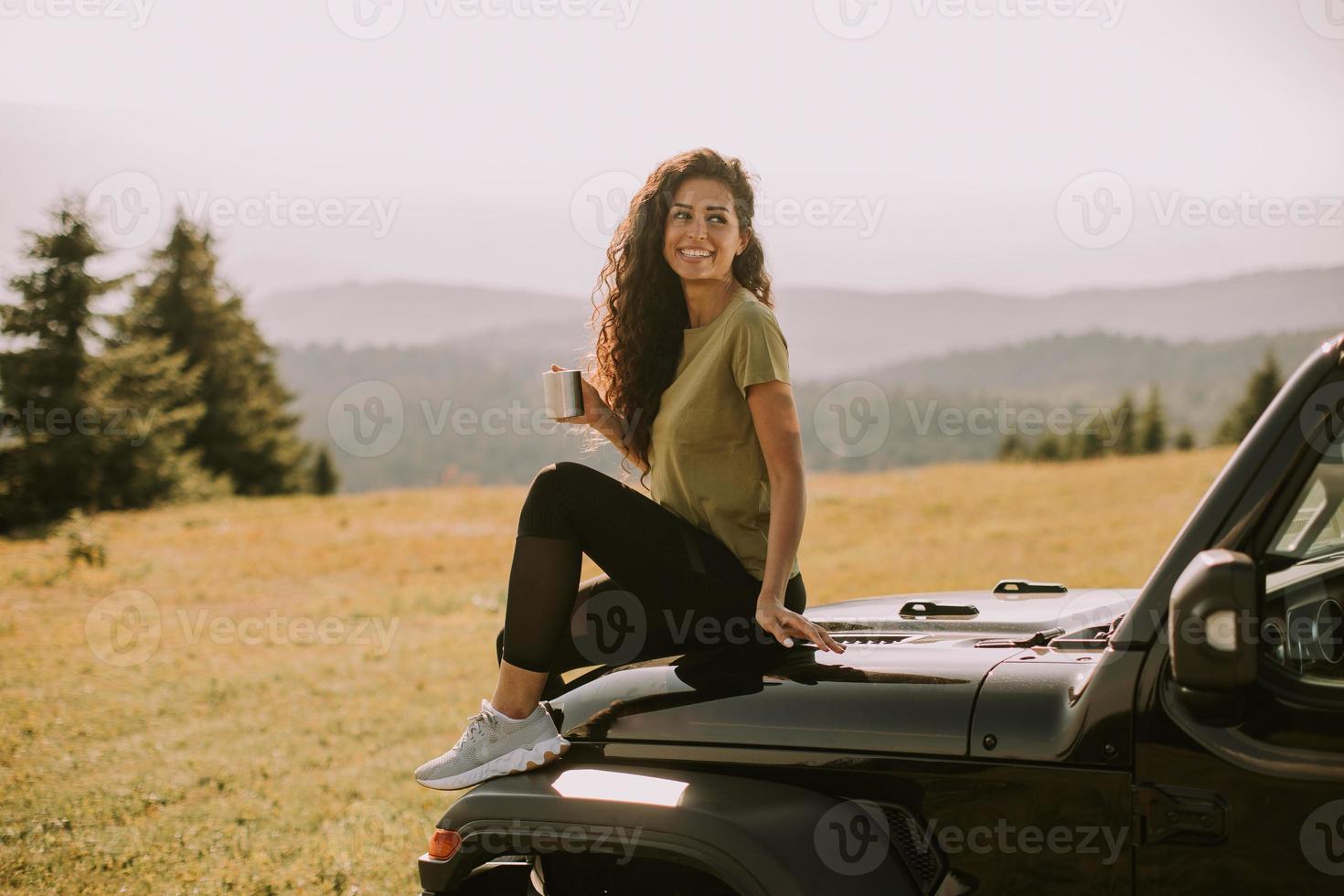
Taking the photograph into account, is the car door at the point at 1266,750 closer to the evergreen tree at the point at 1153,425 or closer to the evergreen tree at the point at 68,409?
the evergreen tree at the point at 68,409

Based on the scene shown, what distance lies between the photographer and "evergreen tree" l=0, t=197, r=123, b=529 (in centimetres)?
2650

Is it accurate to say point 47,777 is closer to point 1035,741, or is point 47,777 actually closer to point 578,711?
point 578,711

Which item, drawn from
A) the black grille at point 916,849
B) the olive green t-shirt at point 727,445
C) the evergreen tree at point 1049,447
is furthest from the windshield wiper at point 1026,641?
the evergreen tree at point 1049,447

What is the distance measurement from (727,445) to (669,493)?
0.73 ft

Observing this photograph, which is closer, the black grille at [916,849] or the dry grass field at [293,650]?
the black grille at [916,849]

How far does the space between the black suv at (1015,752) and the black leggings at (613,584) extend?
0.16m

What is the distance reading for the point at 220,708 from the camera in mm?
8500

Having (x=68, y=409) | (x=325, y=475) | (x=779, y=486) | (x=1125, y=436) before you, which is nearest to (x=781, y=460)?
(x=779, y=486)

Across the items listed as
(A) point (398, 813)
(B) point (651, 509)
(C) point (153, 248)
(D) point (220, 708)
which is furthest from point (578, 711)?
(C) point (153, 248)

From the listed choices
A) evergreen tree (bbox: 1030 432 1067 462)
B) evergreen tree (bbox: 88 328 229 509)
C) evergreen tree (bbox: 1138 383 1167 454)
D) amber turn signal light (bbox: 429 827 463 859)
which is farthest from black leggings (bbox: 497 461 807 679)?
evergreen tree (bbox: 1030 432 1067 462)

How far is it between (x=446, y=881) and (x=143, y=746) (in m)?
5.60

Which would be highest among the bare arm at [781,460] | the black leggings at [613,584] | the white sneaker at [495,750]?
the bare arm at [781,460]

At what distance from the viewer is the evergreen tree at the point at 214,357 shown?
38.5m

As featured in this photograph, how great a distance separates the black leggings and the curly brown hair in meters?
0.61
